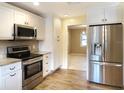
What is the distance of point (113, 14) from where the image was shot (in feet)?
11.6

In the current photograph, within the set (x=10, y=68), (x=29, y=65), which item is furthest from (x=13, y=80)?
(x=29, y=65)

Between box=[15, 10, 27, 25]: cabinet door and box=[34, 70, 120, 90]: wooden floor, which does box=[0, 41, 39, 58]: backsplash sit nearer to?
box=[15, 10, 27, 25]: cabinet door

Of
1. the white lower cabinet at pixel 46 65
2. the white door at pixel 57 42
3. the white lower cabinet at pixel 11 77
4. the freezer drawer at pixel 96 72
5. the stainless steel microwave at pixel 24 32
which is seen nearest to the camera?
the white lower cabinet at pixel 11 77

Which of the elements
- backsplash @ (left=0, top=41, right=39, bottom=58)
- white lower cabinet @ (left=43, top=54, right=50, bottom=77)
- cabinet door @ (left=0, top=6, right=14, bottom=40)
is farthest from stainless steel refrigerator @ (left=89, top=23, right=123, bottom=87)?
cabinet door @ (left=0, top=6, right=14, bottom=40)

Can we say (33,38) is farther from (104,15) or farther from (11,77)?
(104,15)

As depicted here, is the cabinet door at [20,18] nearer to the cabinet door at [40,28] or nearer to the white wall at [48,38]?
the cabinet door at [40,28]

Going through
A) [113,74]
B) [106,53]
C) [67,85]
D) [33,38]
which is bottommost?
[67,85]

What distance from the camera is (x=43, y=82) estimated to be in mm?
3941

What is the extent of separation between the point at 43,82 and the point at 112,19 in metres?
2.64

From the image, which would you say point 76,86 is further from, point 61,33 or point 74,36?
point 74,36

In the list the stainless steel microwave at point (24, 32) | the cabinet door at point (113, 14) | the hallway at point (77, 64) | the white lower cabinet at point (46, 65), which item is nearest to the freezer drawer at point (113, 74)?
the cabinet door at point (113, 14)

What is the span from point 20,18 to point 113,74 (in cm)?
282

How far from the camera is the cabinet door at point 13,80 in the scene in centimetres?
248

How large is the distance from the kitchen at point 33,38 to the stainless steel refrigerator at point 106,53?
1.8 inches
